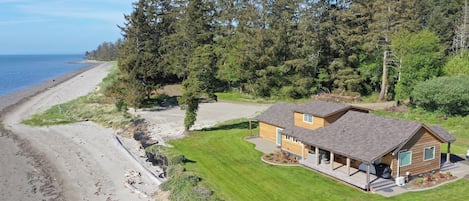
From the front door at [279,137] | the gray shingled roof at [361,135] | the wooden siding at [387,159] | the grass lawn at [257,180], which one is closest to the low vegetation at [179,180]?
the grass lawn at [257,180]

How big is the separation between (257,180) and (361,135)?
6187 millimetres

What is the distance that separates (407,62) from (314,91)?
13003mm

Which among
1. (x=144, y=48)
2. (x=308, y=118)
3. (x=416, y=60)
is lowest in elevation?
(x=308, y=118)

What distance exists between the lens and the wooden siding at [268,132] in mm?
27875

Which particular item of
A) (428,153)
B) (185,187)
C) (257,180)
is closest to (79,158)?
(185,187)

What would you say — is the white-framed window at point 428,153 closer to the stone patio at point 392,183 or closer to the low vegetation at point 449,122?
the stone patio at point 392,183

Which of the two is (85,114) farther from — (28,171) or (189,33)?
(189,33)

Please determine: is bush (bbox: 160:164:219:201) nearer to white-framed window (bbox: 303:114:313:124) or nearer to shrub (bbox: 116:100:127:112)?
white-framed window (bbox: 303:114:313:124)

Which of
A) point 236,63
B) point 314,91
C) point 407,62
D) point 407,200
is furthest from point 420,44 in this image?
point 407,200

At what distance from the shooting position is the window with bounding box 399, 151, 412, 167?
19.7 m

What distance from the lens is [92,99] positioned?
51938mm

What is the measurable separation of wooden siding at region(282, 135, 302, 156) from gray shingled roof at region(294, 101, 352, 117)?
207 centimetres

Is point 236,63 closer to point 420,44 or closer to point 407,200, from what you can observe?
point 420,44

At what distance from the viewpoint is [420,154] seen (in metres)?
20.4
